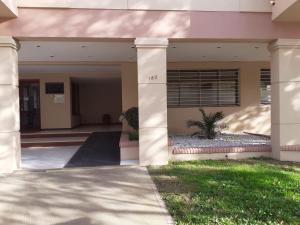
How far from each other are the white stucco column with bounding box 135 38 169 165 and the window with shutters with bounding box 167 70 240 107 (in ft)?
17.0

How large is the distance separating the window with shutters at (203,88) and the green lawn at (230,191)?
538cm

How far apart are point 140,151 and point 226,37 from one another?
10.1 feet

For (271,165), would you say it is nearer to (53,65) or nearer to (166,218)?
(166,218)

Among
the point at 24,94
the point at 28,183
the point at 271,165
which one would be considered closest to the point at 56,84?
the point at 24,94

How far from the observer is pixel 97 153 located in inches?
336

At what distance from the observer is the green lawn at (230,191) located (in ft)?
13.2

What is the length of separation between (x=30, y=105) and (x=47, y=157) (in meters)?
6.57

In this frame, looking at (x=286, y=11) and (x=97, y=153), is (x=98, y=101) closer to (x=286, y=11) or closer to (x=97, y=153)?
(x=97, y=153)

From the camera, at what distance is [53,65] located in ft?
38.5

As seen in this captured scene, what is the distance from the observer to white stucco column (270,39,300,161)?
7.23m

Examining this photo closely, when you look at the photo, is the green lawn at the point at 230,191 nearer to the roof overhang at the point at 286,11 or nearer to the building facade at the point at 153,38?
the building facade at the point at 153,38

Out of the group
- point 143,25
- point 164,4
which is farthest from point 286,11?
point 143,25

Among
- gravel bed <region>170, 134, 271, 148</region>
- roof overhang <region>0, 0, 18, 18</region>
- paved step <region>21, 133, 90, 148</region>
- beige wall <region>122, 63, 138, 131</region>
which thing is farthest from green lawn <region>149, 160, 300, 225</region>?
beige wall <region>122, 63, 138, 131</region>

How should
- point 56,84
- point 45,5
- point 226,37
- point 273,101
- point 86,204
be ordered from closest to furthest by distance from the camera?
point 86,204 → point 45,5 → point 226,37 → point 273,101 → point 56,84
